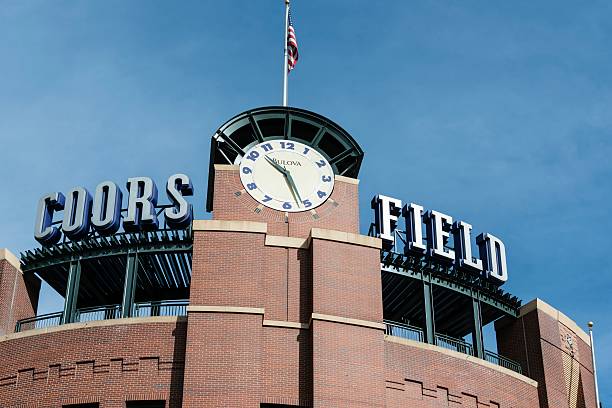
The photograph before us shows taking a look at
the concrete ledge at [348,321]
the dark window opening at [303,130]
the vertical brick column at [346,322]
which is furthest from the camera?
the dark window opening at [303,130]

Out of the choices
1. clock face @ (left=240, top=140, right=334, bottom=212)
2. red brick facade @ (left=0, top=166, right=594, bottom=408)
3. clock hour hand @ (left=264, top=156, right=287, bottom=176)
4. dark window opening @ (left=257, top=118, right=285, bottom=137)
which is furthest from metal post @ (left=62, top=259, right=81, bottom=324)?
dark window opening @ (left=257, top=118, right=285, bottom=137)

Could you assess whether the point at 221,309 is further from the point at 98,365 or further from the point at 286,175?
the point at 286,175

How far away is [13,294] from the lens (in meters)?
48.3

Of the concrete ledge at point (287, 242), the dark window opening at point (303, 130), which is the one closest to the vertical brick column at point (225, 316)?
the concrete ledge at point (287, 242)

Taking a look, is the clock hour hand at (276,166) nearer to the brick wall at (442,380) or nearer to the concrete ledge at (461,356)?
the concrete ledge at (461,356)

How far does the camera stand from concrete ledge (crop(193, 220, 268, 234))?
4409 cm

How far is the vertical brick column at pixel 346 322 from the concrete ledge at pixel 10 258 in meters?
14.5

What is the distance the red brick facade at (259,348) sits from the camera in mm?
41188

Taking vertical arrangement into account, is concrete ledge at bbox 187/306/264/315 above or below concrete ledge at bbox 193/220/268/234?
below

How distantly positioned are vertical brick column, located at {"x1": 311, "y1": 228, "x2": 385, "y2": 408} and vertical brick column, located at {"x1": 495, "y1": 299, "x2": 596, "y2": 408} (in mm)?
10355

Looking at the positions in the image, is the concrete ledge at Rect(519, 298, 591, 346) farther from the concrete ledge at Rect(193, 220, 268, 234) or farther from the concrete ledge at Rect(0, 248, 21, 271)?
the concrete ledge at Rect(0, 248, 21, 271)

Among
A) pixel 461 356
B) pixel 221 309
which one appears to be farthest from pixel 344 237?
pixel 461 356

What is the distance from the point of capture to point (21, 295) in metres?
48.9

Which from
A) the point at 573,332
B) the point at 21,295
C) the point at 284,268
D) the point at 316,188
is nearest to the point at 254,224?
the point at 284,268
